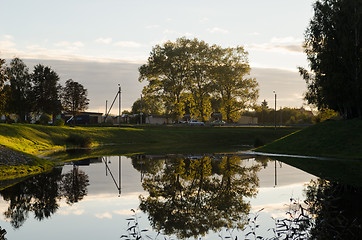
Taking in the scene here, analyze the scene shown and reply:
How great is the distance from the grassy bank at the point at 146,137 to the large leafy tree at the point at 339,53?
13.3 m

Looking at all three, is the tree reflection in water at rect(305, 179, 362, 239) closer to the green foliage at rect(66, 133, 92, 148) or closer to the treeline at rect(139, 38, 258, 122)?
the green foliage at rect(66, 133, 92, 148)

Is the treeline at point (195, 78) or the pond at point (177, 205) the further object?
the treeline at point (195, 78)

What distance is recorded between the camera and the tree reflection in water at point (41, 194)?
15680mm

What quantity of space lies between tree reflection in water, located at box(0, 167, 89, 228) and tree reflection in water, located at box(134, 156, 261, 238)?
366 centimetres

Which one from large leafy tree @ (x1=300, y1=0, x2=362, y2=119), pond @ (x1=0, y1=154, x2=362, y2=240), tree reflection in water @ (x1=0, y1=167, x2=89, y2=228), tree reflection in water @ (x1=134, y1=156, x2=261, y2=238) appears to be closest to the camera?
pond @ (x1=0, y1=154, x2=362, y2=240)

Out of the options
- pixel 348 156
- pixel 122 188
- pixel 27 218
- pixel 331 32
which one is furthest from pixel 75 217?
pixel 331 32

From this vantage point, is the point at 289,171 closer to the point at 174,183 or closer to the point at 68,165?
the point at 174,183

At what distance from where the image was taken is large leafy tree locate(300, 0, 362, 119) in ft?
157

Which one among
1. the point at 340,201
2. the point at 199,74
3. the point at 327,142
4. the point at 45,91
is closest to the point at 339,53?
the point at 327,142

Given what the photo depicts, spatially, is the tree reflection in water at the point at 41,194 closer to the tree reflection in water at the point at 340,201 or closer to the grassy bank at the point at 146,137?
the tree reflection in water at the point at 340,201

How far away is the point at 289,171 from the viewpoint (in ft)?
97.8

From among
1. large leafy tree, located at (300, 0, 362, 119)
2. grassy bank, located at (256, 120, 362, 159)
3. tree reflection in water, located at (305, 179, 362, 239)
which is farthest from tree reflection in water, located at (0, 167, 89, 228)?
large leafy tree, located at (300, 0, 362, 119)

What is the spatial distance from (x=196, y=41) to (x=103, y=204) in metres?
85.1

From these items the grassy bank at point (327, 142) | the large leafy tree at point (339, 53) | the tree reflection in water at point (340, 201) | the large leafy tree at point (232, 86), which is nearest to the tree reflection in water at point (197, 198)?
the tree reflection in water at point (340, 201)
